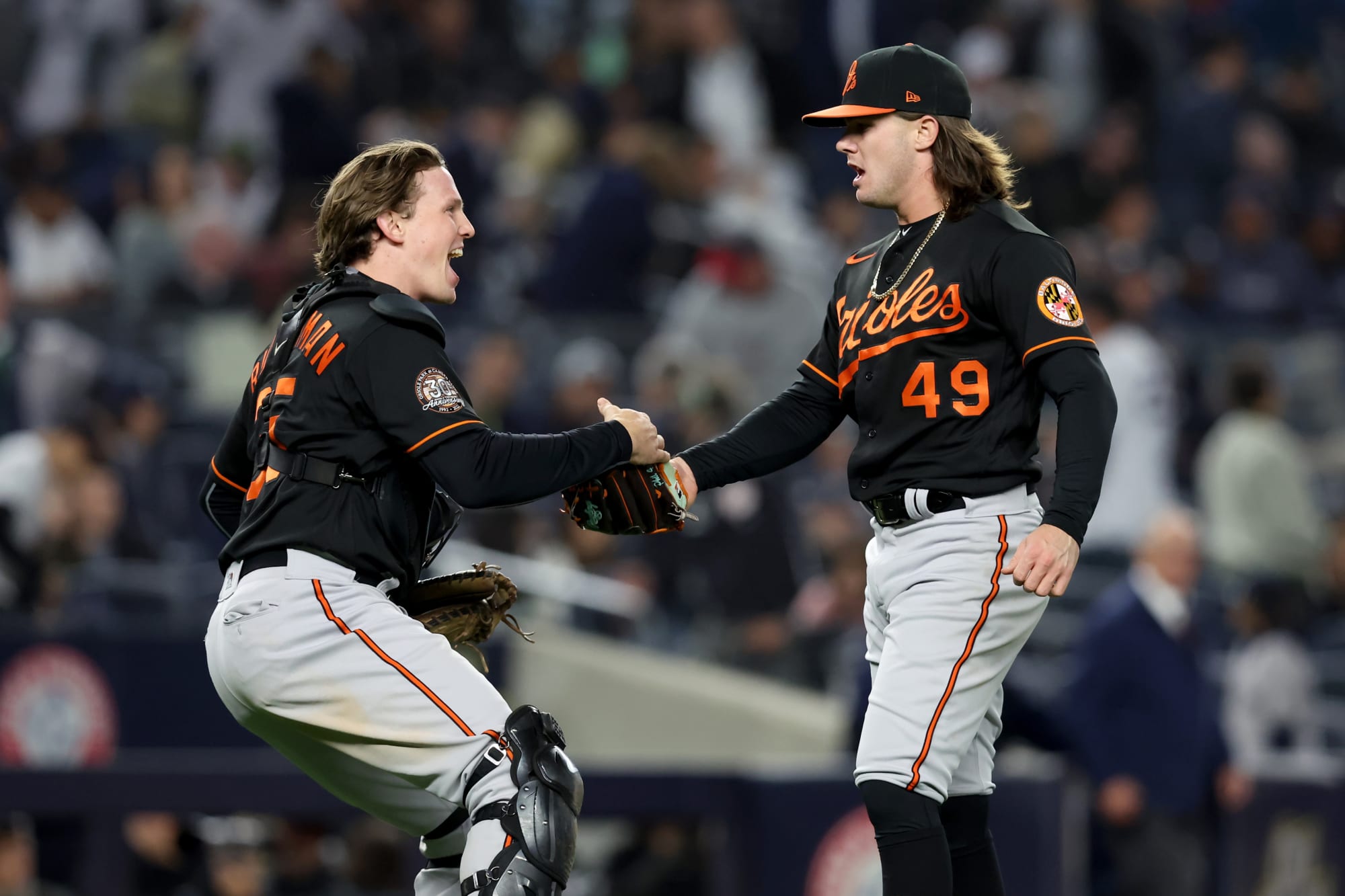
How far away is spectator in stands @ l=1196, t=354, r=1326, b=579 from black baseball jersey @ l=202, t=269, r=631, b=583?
7.13 metres

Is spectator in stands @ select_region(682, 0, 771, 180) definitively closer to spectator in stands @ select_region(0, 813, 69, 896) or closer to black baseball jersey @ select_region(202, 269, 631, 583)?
spectator in stands @ select_region(0, 813, 69, 896)

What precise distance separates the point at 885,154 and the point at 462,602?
1.44 m

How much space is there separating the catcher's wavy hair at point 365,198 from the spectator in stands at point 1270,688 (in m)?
6.79

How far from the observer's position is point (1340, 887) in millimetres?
9219

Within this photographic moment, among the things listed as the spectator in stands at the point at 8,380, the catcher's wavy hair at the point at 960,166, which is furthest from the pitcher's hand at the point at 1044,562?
the spectator in stands at the point at 8,380

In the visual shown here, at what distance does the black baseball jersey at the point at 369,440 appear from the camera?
4121 mm

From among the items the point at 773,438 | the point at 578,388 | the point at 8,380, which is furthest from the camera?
the point at 8,380

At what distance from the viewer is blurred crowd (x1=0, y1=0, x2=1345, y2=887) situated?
9914 mm

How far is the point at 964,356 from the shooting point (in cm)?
445

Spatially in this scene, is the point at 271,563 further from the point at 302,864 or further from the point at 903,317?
the point at 302,864

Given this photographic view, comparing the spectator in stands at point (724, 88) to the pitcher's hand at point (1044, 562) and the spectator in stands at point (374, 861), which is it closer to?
the spectator in stands at point (374, 861)

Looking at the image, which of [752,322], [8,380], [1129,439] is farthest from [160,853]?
[1129,439]

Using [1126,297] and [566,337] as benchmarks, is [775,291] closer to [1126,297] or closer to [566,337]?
[566,337]

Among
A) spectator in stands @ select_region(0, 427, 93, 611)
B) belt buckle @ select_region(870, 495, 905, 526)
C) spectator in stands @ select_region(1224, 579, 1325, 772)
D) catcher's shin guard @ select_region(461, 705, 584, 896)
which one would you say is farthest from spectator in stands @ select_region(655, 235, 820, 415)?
catcher's shin guard @ select_region(461, 705, 584, 896)
